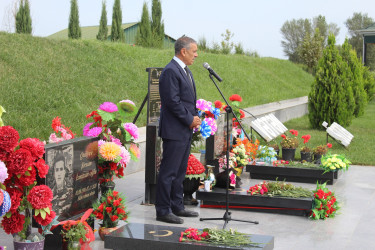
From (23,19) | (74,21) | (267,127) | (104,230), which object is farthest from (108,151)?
(74,21)

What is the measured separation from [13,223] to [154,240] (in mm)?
1209

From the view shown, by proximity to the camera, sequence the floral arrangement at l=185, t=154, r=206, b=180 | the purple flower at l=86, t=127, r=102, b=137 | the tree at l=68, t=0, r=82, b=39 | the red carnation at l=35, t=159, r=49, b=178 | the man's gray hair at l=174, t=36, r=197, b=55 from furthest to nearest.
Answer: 1. the tree at l=68, t=0, r=82, b=39
2. the floral arrangement at l=185, t=154, r=206, b=180
3. the man's gray hair at l=174, t=36, r=197, b=55
4. the purple flower at l=86, t=127, r=102, b=137
5. the red carnation at l=35, t=159, r=49, b=178

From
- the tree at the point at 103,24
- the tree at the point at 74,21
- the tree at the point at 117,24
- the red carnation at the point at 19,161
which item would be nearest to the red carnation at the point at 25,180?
the red carnation at the point at 19,161

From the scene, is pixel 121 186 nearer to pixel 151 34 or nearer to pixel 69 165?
pixel 69 165

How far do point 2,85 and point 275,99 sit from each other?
1415cm

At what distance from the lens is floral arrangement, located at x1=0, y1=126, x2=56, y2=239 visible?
423cm

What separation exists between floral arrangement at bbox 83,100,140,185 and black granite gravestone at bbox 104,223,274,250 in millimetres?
901

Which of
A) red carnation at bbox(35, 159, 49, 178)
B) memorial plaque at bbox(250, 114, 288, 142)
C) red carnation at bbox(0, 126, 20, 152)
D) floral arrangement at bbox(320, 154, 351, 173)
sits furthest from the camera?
memorial plaque at bbox(250, 114, 288, 142)

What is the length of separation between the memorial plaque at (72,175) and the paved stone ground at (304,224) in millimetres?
442

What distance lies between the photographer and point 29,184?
4.40 meters

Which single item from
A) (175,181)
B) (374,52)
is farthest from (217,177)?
(374,52)

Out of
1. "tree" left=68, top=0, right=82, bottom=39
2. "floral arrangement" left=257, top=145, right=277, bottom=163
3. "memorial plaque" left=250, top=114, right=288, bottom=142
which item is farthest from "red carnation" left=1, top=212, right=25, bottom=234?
"tree" left=68, top=0, right=82, bottom=39

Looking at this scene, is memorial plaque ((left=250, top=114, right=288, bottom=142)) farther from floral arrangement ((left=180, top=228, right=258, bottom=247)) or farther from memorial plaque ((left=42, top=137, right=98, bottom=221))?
floral arrangement ((left=180, top=228, right=258, bottom=247))


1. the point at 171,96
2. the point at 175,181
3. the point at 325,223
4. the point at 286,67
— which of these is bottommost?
the point at 325,223
